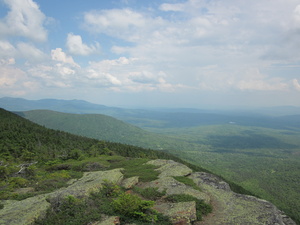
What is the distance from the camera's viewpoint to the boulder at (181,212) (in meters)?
15.2

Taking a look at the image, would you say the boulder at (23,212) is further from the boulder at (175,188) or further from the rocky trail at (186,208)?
the boulder at (175,188)

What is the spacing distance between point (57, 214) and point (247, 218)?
54.0 feet

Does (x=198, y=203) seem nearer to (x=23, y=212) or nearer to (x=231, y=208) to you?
(x=231, y=208)

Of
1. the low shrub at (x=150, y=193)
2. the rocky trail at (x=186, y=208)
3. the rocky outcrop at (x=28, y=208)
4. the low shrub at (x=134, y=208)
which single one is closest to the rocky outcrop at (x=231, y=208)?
the rocky trail at (x=186, y=208)

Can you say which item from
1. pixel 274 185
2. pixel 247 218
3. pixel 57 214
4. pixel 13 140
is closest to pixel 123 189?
pixel 57 214

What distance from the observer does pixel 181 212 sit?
15984mm

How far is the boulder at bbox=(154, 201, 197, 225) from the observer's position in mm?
15211

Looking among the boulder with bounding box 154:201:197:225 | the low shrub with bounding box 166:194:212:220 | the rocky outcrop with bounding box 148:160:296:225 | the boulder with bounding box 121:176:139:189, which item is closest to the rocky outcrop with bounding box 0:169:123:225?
the boulder with bounding box 121:176:139:189

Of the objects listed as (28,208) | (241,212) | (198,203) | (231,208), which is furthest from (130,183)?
(241,212)

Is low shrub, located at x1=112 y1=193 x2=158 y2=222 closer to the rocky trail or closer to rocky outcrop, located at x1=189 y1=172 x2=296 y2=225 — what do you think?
the rocky trail

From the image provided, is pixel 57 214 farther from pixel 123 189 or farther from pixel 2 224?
pixel 123 189

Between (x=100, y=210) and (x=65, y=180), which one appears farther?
(x=65, y=180)

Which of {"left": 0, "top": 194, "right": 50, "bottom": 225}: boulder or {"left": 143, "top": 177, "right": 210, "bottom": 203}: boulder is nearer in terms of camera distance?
{"left": 0, "top": 194, "right": 50, "bottom": 225}: boulder

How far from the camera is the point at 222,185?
26719 millimetres
